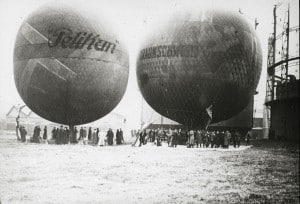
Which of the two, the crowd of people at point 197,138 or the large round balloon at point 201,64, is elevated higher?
the large round balloon at point 201,64

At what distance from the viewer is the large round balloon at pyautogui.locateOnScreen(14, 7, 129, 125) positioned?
15.7 meters

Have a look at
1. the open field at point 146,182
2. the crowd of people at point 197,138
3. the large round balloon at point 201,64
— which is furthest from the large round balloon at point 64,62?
the open field at point 146,182

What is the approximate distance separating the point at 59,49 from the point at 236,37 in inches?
304

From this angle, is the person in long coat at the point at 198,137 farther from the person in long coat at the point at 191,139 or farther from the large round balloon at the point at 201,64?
the large round balloon at the point at 201,64

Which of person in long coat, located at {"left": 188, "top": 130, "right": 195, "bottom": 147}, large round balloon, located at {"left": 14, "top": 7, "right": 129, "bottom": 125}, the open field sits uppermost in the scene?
large round balloon, located at {"left": 14, "top": 7, "right": 129, "bottom": 125}

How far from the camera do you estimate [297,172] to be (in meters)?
8.39

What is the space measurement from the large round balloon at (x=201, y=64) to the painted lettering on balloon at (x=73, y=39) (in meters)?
3.35

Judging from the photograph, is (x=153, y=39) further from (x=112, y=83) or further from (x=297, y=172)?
(x=297, y=172)

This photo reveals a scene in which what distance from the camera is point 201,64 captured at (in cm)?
1728

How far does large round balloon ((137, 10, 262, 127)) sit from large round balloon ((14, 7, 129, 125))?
7.68ft

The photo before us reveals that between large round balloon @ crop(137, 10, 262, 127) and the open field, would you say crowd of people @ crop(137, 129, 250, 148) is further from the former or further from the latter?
the open field

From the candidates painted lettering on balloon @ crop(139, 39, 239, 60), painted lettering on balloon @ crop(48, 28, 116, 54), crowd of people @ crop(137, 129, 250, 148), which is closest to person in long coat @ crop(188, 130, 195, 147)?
crowd of people @ crop(137, 129, 250, 148)

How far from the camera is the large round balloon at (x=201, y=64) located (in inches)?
679

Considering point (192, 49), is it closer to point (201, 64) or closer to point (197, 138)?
point (201, 64)
